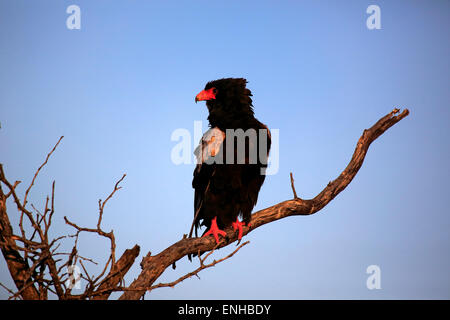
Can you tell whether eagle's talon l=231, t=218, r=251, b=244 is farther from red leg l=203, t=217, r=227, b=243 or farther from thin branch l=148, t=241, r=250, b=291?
thin branch l=148, t=241, r=250, b=291

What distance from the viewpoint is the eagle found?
473 cm

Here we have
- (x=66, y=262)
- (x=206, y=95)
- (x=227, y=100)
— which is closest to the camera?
(x=66, y=262)

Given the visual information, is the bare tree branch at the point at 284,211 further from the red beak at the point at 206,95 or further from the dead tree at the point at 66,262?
the red beak at the point at 206,95

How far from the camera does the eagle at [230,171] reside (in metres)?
4.73

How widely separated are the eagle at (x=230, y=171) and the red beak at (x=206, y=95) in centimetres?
49

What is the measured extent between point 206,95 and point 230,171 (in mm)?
1368

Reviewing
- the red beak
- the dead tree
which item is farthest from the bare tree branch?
the red beak

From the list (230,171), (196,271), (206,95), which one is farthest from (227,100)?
(196,271)

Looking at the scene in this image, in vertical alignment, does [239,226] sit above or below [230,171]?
below

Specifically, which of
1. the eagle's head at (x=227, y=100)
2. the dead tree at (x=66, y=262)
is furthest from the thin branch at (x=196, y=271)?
the eagle's head at (x=227, y=100)

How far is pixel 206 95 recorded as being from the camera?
18.0 feet

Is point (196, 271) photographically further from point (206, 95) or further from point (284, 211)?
point (206, 95)
